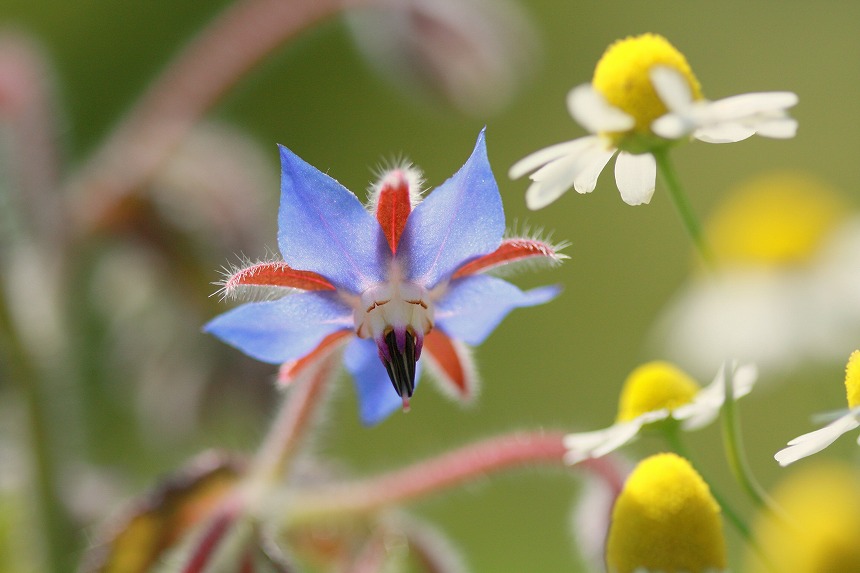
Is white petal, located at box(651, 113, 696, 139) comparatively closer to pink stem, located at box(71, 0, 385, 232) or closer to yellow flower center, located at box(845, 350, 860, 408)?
yellow flower center, located at box(845, 350, 860, 408)

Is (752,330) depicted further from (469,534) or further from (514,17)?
(469,534)

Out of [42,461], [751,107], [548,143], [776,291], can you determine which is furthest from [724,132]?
[548,143]

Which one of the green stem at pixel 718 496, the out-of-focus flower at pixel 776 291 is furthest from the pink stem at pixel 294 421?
the out-of-focus flower at pixel 776 291

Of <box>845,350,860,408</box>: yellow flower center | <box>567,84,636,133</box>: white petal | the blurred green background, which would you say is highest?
the blurred green background

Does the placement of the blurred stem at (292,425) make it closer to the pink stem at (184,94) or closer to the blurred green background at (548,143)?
the pink stem at (184,94)

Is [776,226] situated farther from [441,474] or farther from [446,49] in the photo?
[441,474]

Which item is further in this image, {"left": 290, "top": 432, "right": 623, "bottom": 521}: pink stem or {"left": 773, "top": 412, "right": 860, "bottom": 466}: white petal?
{"left": 290, "top": 432, "right": 623, "bottom": 521}: pink stem

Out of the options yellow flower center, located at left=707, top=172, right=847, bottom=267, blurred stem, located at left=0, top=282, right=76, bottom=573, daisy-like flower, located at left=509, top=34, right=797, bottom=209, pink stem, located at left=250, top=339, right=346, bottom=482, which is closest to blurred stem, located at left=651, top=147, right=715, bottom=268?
daisy-like flower, located at left=509, top=34, right=797, bottom=209
